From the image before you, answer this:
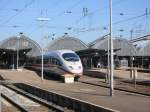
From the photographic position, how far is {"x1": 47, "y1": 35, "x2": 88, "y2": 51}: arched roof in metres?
125

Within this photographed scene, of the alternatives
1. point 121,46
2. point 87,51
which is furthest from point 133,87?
point 121,46

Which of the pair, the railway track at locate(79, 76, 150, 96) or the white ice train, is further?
the white ice train

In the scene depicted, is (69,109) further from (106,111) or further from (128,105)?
(106,111)

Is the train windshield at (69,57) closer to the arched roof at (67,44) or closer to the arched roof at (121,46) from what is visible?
the arched roof at (121,46)

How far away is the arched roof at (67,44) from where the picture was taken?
410 ft

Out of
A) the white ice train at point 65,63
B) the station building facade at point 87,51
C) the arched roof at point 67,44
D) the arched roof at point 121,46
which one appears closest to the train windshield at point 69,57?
the white ice train at point 65,63

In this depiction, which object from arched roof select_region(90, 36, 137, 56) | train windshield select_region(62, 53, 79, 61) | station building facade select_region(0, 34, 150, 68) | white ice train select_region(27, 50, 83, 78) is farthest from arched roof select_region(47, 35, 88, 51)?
train windshield select_region(62, 53, 79, 61)

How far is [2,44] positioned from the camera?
123062mm

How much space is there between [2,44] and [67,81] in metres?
81.4

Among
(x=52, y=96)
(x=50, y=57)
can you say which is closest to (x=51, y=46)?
(x=50, y=57)

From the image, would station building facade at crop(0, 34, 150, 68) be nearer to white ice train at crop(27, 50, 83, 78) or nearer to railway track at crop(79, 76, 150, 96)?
white ice train at crop(27, 50, 83, 78)

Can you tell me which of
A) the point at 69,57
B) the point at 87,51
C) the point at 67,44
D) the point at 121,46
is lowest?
the point at 69,57

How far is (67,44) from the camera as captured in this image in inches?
4929

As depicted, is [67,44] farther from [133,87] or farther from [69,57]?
[133,87]
